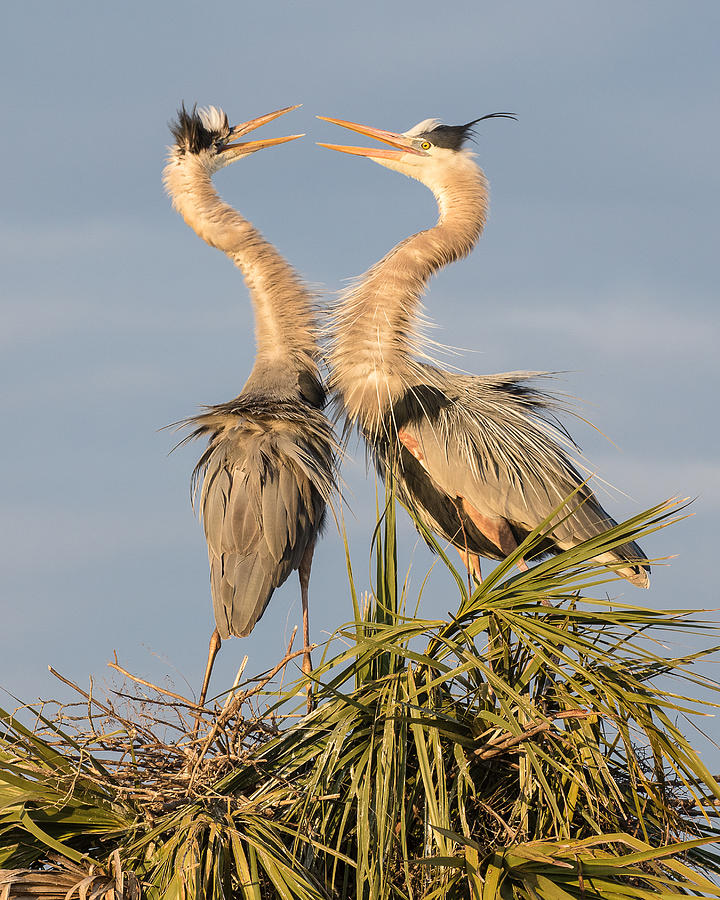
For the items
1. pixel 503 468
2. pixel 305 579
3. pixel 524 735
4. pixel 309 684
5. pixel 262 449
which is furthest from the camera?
pixel 503 468

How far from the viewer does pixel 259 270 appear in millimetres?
7430

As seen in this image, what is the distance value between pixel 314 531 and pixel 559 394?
6.47ft

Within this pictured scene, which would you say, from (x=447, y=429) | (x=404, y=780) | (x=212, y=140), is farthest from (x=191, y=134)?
(x=404, y=780)

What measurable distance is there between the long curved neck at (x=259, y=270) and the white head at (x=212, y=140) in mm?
83

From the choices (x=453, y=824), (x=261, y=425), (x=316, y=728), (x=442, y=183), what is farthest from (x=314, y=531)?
(x=442, y=183)

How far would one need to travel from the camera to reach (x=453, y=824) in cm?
434

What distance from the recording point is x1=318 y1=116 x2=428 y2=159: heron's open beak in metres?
8.02

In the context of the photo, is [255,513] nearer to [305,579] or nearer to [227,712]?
[305,579]

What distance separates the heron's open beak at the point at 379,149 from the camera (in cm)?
802

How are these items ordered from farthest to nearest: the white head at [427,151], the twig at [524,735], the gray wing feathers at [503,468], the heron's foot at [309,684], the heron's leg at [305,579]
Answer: the white head at [427,151] < the gray wing feathers at [503,468] < the heron's leg at [305,579] < the heron's foot at [309,684] < the twig at [524,735]

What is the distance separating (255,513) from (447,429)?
1497 millimetres

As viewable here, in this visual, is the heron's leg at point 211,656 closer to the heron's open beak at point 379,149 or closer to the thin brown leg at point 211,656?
the thin brown leg at point 211,656

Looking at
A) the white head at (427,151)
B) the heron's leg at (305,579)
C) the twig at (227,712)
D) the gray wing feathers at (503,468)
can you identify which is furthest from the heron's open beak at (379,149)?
the twig at (227,712)

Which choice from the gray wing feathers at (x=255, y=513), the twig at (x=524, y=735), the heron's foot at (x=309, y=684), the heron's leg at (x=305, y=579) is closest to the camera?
the twig at (x=524, y=735)
